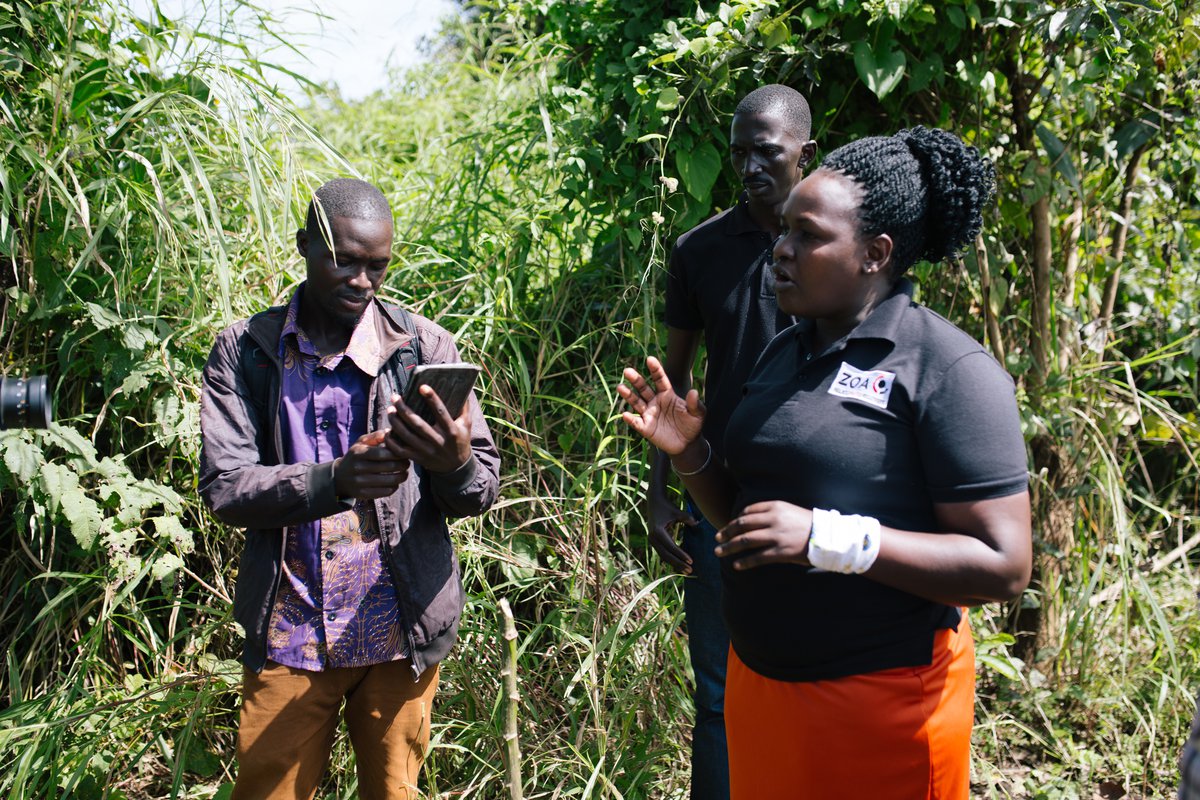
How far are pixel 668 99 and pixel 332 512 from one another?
1900 millimetres

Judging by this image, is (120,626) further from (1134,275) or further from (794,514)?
(1134,275)

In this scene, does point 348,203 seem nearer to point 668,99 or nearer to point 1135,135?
point 668,99

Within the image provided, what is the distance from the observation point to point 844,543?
1.66 meters

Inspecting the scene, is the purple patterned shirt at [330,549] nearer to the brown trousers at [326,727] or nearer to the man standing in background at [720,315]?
the brown trousers at [326,727]

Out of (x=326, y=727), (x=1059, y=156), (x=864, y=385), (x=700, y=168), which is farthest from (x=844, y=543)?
(x=1059, y=156)

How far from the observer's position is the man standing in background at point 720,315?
266 cm

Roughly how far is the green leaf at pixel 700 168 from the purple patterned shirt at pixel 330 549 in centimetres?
145

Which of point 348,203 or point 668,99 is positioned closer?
point 348,203

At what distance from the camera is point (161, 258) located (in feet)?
10.5

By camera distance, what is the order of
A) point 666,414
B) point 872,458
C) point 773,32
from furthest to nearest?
point 773,32 → point 666,414 → point 872,458

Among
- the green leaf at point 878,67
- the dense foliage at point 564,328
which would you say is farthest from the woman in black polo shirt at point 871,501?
the green leaf at point 878,67

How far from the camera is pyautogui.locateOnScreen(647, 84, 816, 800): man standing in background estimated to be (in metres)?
2.66

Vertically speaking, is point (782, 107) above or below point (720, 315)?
above

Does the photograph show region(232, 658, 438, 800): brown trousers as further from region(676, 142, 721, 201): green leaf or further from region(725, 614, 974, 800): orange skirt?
region(676, 142, 721, 201): green leaf
